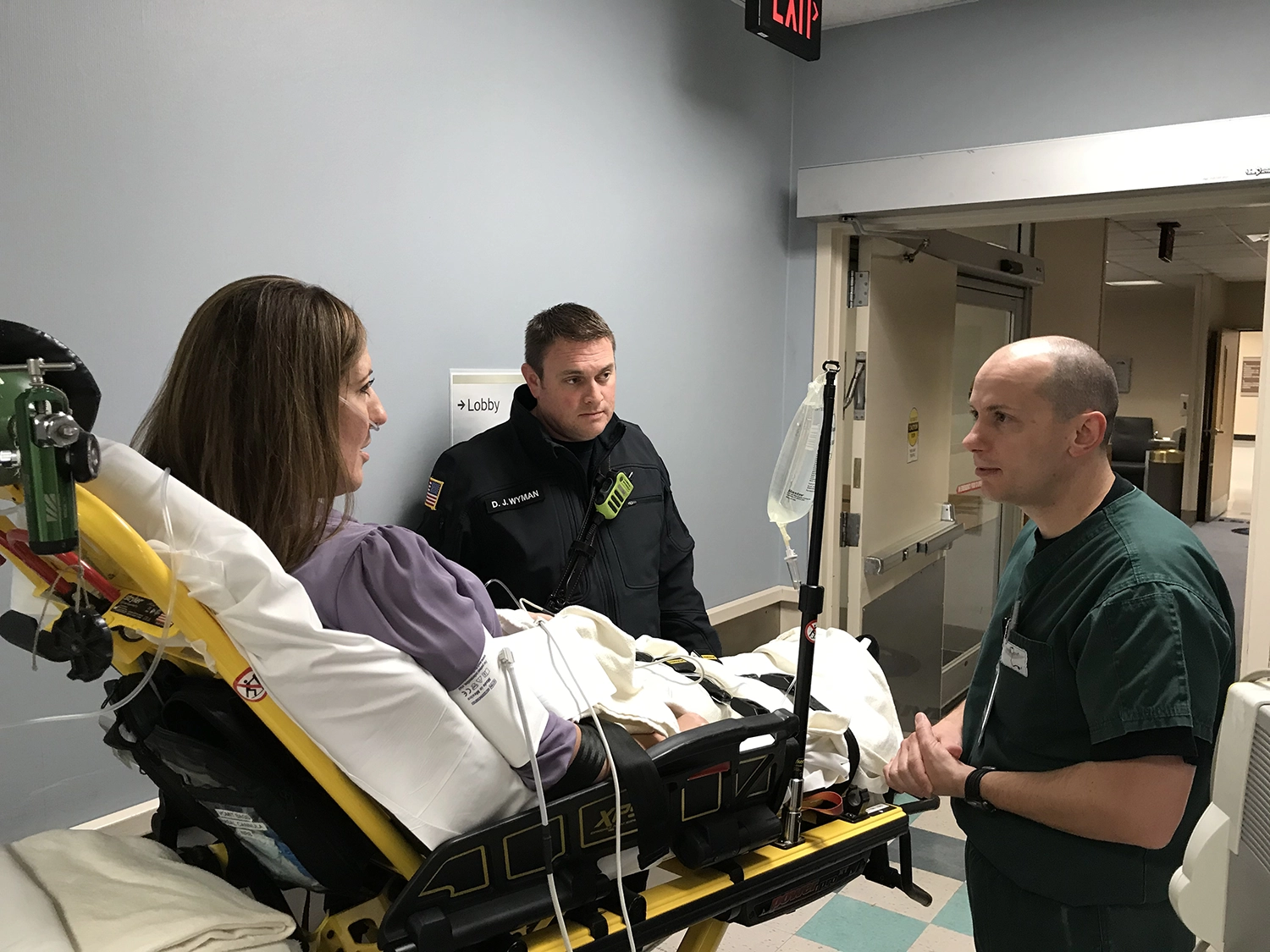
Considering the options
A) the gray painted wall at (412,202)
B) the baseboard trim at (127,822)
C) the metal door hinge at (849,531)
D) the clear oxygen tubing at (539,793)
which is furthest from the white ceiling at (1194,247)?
the baseboard trim at (127,822)

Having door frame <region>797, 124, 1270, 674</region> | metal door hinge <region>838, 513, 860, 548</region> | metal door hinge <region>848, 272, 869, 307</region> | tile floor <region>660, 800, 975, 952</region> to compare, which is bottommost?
tile floor <region>660, 800, 975, 952</region>

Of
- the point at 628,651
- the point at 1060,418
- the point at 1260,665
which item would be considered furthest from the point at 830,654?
the point at 1260,665

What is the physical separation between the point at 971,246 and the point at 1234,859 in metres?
3.44

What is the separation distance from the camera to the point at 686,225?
9.95 ft

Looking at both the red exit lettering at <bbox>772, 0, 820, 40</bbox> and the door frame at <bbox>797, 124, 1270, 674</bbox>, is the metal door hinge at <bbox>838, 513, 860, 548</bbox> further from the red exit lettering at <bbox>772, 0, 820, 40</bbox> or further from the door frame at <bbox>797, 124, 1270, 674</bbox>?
the red exit lettering at <bbox>772, 0, 820, 40</bbox>

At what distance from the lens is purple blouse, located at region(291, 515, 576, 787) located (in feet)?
3.91

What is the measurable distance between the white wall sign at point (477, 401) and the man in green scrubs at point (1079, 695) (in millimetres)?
1197

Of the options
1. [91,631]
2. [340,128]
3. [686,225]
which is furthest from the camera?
[686,225]

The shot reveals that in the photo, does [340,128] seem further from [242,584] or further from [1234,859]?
[1234,859]

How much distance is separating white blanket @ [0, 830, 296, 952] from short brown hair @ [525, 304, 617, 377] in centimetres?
140

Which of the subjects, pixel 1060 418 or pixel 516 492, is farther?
pixel 516 492

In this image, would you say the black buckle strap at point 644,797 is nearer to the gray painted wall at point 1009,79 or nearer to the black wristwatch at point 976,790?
the black wristwatch at point 976,790

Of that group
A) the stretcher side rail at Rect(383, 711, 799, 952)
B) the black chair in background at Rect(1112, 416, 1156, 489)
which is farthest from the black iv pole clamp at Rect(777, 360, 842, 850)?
the black chair in background at Rect(1112, 416, 1156, 489)

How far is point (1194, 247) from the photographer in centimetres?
832
